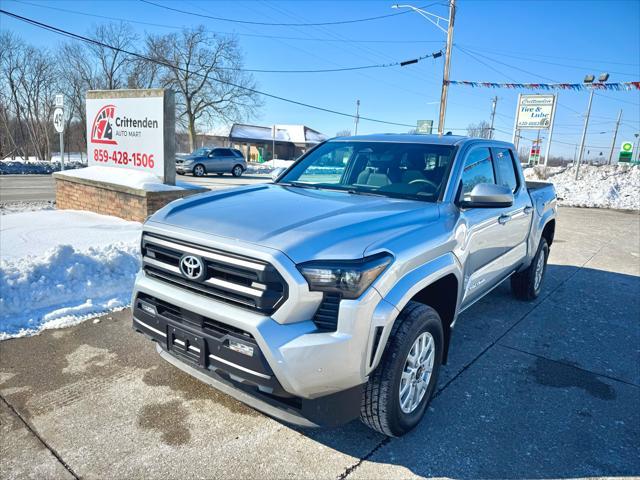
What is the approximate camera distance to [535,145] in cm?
5147

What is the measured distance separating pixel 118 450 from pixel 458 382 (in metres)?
2.46

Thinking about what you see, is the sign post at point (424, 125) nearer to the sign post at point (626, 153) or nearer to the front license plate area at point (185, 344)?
the sign post at point (626, 153)

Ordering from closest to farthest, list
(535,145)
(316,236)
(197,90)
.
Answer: (316,236) < (197,90) < (535,145)

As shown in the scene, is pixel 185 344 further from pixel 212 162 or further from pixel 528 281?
pixel 212 162

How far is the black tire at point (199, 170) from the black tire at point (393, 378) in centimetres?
2574

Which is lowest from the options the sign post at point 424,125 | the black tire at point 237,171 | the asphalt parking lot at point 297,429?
the black tire at point 237,171

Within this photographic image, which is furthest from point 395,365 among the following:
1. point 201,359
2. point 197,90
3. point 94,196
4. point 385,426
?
point 197,90

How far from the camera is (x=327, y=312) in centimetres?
223

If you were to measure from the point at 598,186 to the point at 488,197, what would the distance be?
23525mm

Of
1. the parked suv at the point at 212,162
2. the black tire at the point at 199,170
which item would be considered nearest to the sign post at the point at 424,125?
the parked suv at the point at 212,162

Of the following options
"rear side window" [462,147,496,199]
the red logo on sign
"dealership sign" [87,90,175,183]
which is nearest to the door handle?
"rear side window" [462,147,496,199]

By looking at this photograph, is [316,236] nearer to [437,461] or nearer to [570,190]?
[437,461]

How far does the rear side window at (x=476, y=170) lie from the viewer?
3537 millimetres

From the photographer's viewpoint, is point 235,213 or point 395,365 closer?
point 395,365
